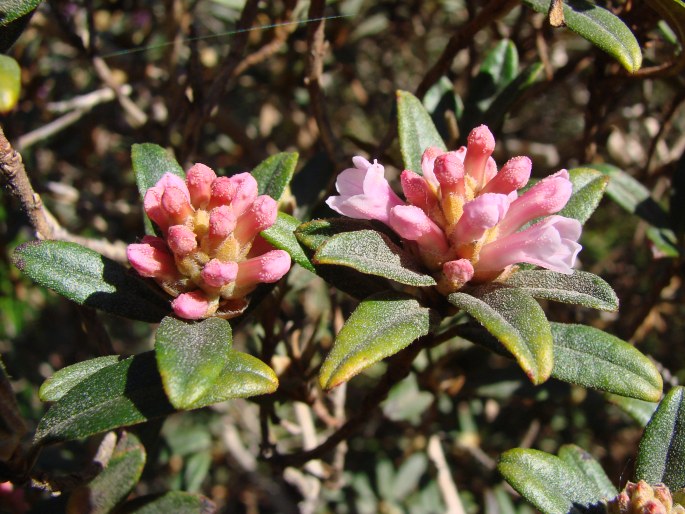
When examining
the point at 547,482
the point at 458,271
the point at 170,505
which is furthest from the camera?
the point at 170,505

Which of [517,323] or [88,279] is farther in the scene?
[88,279]

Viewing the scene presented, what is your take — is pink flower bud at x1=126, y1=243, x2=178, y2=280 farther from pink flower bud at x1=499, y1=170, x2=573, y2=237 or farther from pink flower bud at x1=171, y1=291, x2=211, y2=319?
pink flower bud at x1=499, y1=170, x2=573, y2=237

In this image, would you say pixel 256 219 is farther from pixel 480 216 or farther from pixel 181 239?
pixel 480 216

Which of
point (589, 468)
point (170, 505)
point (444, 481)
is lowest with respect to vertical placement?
point (444, 481)

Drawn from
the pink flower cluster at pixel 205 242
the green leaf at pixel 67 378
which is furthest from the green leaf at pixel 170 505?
the pink flower cluster at pixel 205 242

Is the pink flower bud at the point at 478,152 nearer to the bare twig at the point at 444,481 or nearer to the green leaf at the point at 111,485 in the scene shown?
the green leaf at the point at 111,485

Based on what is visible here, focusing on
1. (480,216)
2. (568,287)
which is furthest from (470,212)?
(568,287)

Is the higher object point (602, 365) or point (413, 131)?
point (413, 131)
